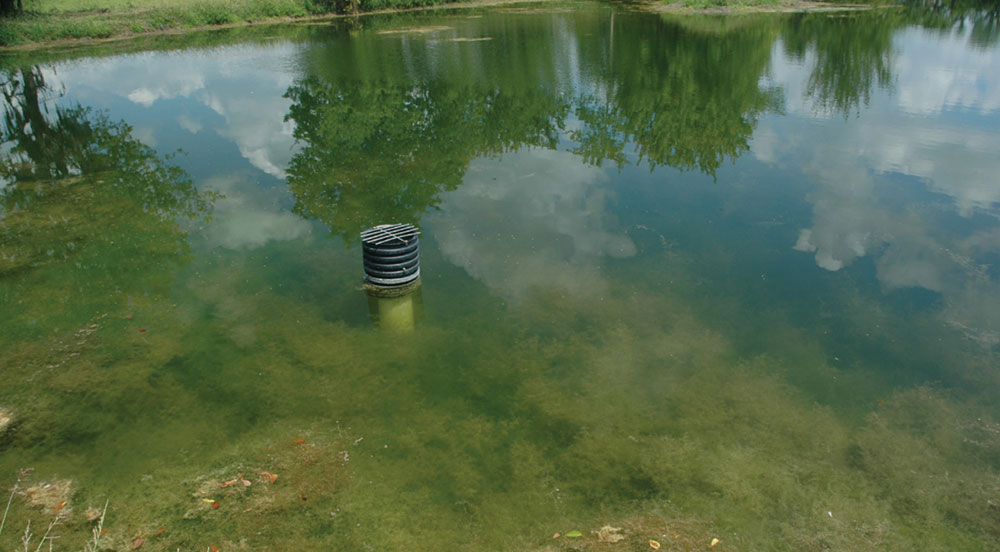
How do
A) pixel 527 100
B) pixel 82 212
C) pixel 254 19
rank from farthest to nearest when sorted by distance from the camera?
pixel 254 19 < pixel 527 100 < pixel 82 212

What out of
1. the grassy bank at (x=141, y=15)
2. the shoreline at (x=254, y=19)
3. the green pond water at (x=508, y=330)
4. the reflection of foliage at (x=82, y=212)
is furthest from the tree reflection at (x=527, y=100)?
the grassy bank at (x=141, y=15)

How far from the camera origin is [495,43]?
963 inches

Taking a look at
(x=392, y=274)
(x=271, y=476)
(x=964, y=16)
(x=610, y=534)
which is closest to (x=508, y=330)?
(x=392, y=274)

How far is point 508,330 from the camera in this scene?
6992mm

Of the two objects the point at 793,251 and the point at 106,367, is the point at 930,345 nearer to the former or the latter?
the point at 793,251

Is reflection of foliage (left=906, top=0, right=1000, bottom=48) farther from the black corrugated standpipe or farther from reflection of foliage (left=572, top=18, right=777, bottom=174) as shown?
the black corrugated standpipe

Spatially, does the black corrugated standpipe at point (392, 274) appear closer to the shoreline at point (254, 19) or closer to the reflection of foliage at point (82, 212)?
the reflection of foliage at point (82, 212)

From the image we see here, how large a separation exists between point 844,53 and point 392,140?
1769 centimetres

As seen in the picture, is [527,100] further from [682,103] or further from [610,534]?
[610,534]

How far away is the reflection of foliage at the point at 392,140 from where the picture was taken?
10.3 metres

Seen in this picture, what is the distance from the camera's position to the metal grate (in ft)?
24.0

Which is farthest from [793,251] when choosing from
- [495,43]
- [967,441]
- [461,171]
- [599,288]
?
[495,43]

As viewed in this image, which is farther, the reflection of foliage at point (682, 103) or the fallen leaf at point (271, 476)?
the reflection of foliage at point (682, 103)

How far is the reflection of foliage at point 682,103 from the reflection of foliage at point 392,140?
1.50 m
